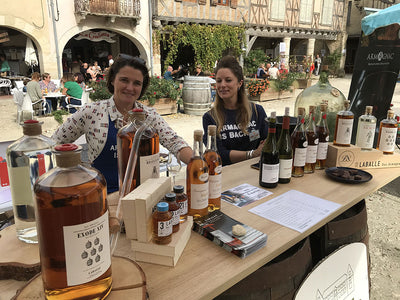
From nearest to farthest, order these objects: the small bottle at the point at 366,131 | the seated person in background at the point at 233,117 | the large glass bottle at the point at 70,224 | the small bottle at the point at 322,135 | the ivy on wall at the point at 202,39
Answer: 1. the large glass bottle at the point at 70,224
2. the small bottle at the point at 322,135
3. the small bottle at the point at 366,131
4. the seated person in background at the point at 233,117
5. the ivy on wall at the point at 202,39

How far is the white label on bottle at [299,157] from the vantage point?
1.65 metres

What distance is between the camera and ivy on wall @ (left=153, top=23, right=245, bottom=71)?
13.0 metres

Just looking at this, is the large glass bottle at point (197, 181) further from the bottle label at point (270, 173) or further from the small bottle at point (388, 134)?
the small bottle at point (388, 134)

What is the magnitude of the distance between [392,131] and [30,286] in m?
2.20

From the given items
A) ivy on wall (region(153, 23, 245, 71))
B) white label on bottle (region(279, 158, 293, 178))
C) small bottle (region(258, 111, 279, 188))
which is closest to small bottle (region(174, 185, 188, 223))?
small bottle (region(258, 111, 279, 188))

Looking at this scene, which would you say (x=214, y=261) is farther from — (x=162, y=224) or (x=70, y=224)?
(x=70, y=224)

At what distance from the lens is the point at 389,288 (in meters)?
2.24

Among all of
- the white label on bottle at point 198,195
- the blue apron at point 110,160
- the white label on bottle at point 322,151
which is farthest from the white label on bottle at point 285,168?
the blue apron at point 110,160

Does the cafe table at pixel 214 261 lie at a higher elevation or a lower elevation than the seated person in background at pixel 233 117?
lower

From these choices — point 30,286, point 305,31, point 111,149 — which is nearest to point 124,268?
point 30,286

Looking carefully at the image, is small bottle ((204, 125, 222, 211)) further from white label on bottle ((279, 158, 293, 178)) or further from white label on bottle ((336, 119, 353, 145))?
white label on bottle ((336, 119, 353, 145))

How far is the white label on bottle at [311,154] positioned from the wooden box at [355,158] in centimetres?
21

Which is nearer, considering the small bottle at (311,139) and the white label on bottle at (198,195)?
the white label on bottle at (198,195)

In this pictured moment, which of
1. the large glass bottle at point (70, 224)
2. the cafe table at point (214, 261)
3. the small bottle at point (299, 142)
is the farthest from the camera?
the small bottle at point (299, 142)
